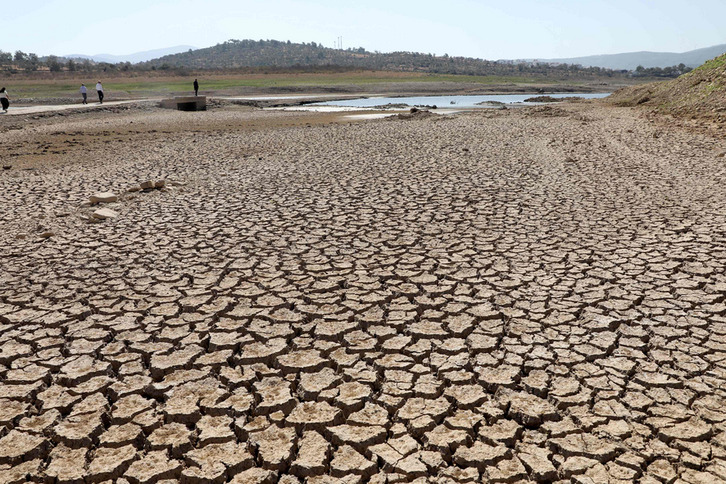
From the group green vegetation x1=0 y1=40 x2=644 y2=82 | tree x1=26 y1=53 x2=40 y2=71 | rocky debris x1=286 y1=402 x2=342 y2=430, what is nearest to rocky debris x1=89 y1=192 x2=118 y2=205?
rocky debris x1=286 y1=402 x2=342 y2=430

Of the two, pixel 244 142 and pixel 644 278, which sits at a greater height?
pixel 244 142

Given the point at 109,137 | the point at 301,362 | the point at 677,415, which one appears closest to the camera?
the point at 677,415

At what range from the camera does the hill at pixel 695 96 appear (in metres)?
15.6

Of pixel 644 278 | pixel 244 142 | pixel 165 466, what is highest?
pixel 244 142

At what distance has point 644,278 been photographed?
4754mm

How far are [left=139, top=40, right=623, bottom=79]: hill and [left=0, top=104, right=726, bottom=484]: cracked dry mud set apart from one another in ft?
308

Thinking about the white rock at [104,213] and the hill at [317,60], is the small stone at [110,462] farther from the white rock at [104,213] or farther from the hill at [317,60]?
the hill at [317,60]

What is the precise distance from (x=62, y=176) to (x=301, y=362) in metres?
8.40

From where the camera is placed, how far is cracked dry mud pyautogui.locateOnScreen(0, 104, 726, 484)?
2678 mm

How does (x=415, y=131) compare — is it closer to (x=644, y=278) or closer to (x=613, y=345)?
(x=644, y=278)

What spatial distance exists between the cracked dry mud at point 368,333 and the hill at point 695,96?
8.65 m

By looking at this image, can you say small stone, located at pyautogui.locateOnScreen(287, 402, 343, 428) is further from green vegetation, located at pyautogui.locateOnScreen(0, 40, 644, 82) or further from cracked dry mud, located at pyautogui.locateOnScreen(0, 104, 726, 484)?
green vegetation, located at pyautogui.locateOnScreen(0, 40, 644, 82)

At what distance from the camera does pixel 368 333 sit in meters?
3.86

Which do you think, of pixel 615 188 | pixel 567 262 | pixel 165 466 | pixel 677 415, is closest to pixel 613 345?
pixel 677 415
